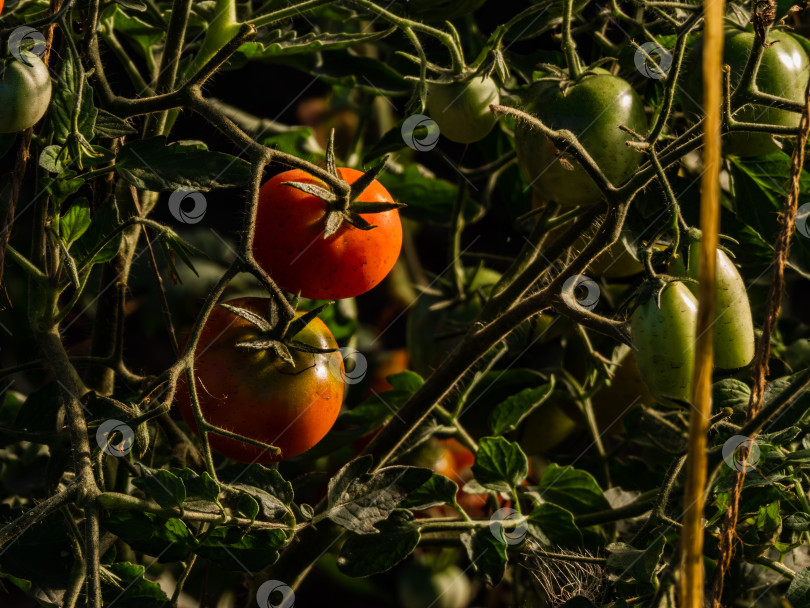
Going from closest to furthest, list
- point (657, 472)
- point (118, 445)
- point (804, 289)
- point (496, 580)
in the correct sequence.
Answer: point (118, 445) < point (496, 580) < point (657, 472) < point (804, 289)

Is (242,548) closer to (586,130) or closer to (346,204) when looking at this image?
(346,204)

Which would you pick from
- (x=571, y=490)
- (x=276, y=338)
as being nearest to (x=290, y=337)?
(x=276, y=338)

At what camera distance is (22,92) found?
0.40 m

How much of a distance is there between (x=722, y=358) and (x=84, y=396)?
1.13 feet

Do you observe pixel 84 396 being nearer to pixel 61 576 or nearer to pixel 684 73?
pixel 61 576

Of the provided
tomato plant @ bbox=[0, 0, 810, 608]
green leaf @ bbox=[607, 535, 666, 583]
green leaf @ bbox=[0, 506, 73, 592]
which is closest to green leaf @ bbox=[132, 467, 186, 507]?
tomato plant @ bbox=[0, 0, 810, 608]

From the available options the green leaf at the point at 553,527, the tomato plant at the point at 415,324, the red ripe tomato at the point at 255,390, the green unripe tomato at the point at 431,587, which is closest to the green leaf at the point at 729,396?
the tomato plant at the point at 415,324

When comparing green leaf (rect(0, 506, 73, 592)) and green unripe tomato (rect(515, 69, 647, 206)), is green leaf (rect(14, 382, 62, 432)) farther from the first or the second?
green unripe tomato (rect(515, 69, 647, 206))

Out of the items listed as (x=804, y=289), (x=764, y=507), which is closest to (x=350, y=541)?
(x=764, y=507)

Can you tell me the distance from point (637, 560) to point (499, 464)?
126 millimetres

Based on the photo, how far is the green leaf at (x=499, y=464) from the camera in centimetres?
53

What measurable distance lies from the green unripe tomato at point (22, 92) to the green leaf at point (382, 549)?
28cm

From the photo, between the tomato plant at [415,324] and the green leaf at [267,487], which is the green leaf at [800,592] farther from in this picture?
the green leaf at [267,487]

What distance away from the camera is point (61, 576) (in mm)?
468
